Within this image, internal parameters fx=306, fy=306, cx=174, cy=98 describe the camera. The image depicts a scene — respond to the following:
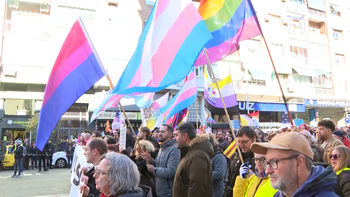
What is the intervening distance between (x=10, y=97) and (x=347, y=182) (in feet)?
81.6

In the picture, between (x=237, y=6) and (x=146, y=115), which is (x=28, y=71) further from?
(x=237, y=6)

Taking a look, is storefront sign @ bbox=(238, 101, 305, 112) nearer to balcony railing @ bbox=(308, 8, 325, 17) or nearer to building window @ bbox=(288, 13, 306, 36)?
building window @ bbox=(288, 13, 306, 36)

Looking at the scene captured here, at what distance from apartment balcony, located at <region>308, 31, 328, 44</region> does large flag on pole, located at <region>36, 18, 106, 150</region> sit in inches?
1342

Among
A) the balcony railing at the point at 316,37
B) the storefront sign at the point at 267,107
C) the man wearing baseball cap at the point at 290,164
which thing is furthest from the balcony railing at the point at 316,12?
the man wearing baseball cap at the point at 290,164

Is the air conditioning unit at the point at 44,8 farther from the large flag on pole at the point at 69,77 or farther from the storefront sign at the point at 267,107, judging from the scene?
the large flag on pole at the point at 69,77

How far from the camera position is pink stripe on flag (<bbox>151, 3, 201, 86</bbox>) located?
460 cm

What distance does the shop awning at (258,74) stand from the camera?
2968 centimetres

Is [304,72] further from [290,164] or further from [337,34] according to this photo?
[290,164]

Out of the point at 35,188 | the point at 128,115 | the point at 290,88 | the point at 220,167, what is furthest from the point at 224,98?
the point at 290,88

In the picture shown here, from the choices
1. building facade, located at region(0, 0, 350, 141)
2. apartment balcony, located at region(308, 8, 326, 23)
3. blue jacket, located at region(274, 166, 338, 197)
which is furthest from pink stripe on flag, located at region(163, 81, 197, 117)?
apartment balcony, located at region(308, 8, 326, 23)

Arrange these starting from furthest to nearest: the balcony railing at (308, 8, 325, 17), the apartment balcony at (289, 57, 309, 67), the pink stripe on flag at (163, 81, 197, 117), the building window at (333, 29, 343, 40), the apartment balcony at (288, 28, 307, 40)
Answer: the building window at (333, 29, 343, 40), the balcony railing at (308, 8, 325, 17), the apartment balcony at (288, 28, 307, 40), the apartment balcony at (289, 57, 309, 67), the pink stripe on flag at (163, 81, 197, 117)

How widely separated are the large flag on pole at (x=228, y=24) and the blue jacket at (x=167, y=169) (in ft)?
6.90

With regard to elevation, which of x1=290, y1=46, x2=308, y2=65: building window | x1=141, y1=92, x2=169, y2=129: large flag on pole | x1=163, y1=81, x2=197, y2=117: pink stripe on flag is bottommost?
x1=141, y1=92, x2=169, y2=129: large flag on pole

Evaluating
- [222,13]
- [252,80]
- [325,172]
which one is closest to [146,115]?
[222,13]
